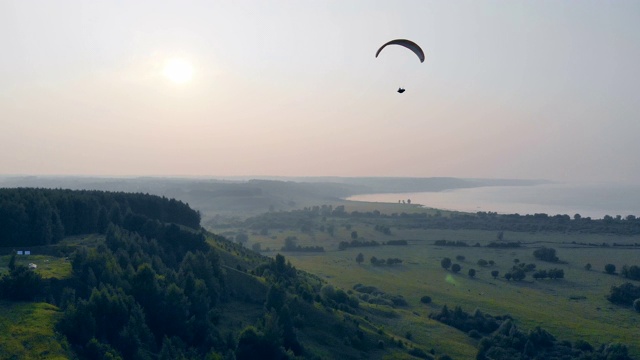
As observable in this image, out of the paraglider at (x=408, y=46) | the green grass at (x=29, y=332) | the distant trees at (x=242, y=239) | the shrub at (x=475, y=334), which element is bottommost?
the shrub at (x=475, y=334)

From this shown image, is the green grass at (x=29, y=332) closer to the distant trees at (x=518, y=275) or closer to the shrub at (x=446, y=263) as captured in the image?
the distant trees at (x=518, y=275)

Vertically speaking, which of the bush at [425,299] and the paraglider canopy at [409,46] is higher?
the paraglider canopy at [409,46]

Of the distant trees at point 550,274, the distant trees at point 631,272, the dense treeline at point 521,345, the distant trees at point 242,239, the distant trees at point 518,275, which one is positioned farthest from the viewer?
the distant trees at point 242,239

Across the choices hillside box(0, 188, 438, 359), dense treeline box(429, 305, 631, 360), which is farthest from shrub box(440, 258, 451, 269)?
hillside box(0, 188, 438, 359)

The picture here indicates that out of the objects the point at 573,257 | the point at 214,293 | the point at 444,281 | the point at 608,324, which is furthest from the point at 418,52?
the point at 573,257

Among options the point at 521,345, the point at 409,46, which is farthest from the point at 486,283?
the point at 409,46

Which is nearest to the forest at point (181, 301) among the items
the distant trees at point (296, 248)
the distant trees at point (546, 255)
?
the distant trees at point (546, 255)

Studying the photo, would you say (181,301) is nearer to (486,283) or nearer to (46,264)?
(46,264)
